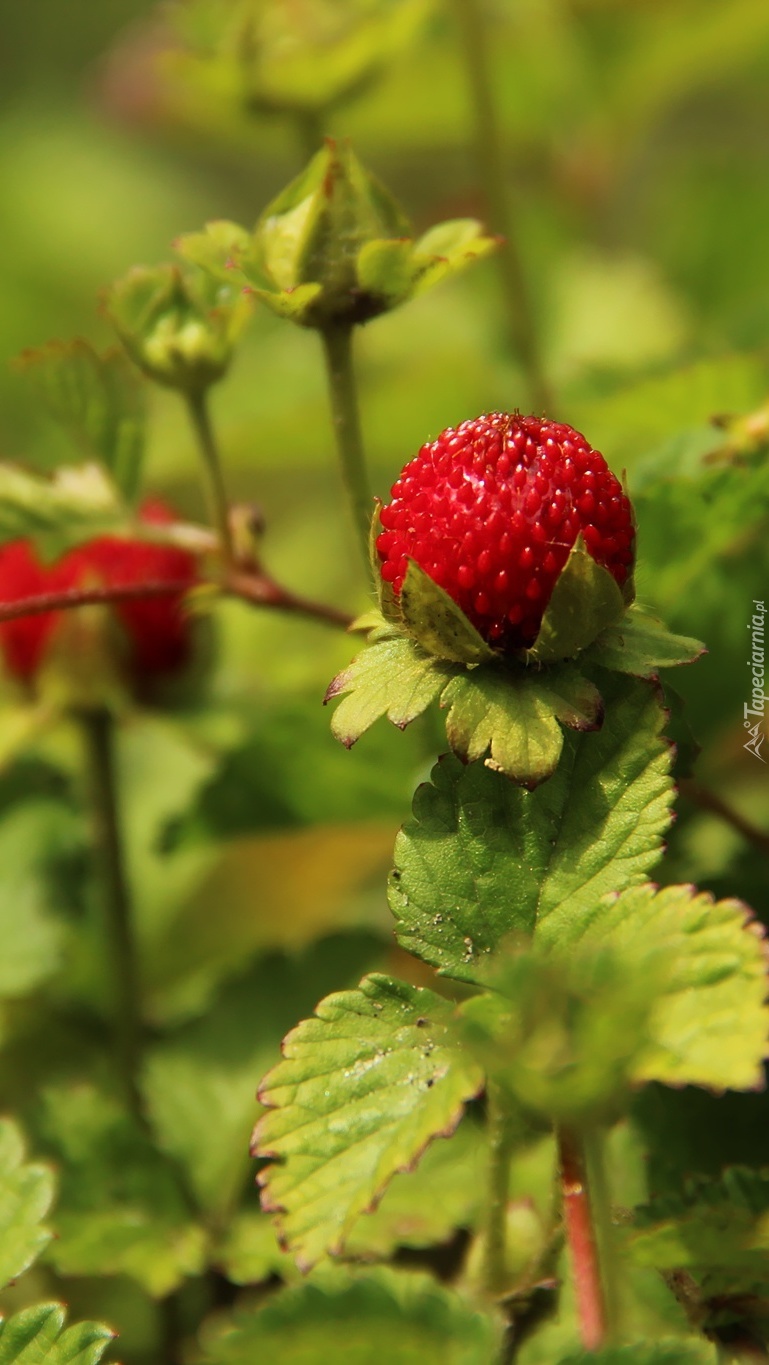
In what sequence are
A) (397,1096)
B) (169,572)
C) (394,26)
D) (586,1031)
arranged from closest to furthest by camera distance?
(586,1031)
(397,1096)
(169,572)
(394,26)

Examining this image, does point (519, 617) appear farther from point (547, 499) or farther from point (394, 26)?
point (394, 26)

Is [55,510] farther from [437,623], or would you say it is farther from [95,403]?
[437,623]

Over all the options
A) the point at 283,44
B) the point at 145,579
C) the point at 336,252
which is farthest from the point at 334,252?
the point at 283,44

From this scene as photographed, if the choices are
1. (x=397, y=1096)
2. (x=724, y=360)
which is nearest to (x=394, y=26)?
(x=724, y=360)

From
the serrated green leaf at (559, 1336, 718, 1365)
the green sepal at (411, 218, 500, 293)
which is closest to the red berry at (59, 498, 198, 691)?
the green sepal at (411, 218, 500, 293)

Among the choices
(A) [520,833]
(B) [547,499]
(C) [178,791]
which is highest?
(C) [178,791]

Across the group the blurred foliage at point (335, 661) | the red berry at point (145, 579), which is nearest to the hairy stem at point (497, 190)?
the blurred foliage at point (335, 661)
